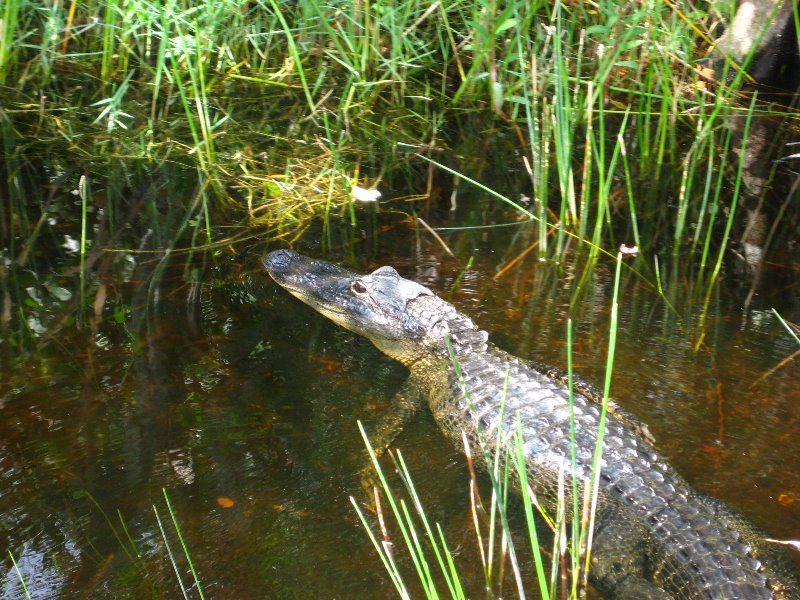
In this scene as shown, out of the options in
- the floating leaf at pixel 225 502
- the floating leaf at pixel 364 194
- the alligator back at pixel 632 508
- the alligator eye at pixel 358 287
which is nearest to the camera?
the alligator back at pixel 632 508

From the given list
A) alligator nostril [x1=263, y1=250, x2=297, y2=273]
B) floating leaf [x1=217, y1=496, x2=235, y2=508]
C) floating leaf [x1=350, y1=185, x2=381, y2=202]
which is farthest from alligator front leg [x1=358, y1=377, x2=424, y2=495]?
floating leaf [x1=350, y1=185, x2=381, y2=202]

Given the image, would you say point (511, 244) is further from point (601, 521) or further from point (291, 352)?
point (601, 521)

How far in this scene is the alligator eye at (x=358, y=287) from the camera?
3881mm

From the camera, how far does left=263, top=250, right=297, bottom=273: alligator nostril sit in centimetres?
398

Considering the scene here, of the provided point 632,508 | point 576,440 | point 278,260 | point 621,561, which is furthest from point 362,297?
point 621,561

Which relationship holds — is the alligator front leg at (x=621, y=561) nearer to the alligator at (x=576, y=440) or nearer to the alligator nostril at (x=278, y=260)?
→ the alligator at (x=576, y=440)

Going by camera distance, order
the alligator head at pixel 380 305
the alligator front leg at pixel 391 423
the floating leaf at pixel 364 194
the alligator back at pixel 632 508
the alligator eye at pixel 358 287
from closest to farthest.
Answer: the alligator back at pixel 632 508 < the alligator front leg at pixel 391 423 < the alligator head at pixel 380 305 < the alligator eye at pixel 358 287 < the floating leaf at pixel 364 194

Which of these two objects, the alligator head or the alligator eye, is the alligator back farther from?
the alligator eye

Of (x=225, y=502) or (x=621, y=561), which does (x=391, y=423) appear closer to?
(x=225, y=502)

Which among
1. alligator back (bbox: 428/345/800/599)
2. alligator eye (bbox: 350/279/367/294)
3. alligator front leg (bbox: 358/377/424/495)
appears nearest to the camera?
alligator back (bbox: 428/345/800/599)

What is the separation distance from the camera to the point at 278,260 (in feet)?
13.2

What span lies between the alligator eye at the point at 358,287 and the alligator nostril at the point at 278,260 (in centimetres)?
35

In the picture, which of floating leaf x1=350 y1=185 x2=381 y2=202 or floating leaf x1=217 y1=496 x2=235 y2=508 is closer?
floating leaf x1=217 y1=496 x2=235 y2=508

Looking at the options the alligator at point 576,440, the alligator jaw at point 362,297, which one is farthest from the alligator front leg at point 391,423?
the alligator jaw at point 362,297
